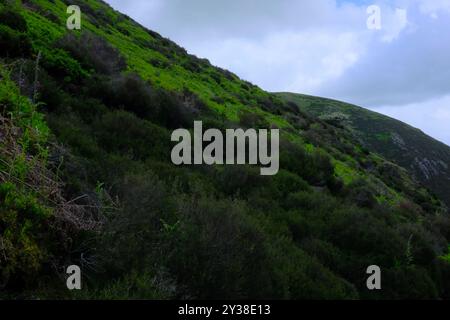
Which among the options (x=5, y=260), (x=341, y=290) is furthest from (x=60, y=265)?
(x=341, y=290)

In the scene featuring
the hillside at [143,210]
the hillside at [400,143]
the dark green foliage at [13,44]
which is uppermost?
the hillside at [400,143]

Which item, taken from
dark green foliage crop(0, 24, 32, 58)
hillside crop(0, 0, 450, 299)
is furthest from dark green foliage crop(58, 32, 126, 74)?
dark green foliage crop(0, 24, 32, 58)

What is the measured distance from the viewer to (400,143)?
6600 centimetres

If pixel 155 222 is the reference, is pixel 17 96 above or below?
above

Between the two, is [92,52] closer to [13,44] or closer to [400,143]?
[13,44]

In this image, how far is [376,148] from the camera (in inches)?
2530

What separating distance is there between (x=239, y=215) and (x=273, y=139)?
860 centimetres

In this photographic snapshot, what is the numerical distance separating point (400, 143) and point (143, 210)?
66.2 m

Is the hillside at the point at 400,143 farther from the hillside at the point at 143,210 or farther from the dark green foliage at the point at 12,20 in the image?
the dark green foliage at the point at 12,20

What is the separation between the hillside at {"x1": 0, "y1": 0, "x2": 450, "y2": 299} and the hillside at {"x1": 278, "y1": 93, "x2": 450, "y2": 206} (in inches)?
1650

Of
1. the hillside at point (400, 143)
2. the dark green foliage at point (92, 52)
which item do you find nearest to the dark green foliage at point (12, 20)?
the dark green foliage at point (92, 52)

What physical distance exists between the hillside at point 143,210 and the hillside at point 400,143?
41900 mm

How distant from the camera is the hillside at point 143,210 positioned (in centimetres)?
462
